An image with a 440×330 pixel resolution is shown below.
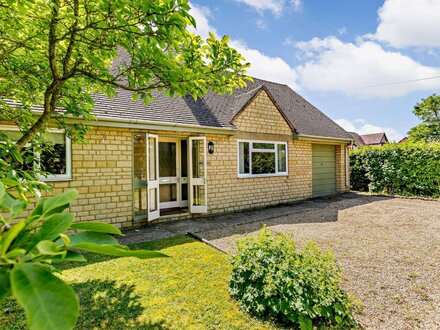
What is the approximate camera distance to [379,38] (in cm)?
1362

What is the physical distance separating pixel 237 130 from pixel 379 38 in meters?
10.6

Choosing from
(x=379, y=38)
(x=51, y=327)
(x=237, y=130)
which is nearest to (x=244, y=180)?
(x=237, y=130)

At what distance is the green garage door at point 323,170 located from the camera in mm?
13336

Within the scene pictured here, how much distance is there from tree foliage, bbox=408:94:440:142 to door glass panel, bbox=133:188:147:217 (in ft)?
134

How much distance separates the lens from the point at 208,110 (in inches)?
393

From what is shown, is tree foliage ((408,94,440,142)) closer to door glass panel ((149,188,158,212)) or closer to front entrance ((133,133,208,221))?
front entrance ((133,133,208,221))

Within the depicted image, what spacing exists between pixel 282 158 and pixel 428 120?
122 ft

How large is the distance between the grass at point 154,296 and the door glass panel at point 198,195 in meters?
3.65

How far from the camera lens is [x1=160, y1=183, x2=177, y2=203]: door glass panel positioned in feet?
31.1

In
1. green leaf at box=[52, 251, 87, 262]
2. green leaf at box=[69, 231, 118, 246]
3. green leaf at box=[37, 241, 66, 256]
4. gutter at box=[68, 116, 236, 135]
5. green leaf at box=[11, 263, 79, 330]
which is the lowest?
green leaf at box=[11, 263, 79, 330]

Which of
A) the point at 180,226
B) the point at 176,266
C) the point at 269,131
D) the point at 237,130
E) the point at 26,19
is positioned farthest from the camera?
the point at 269,131

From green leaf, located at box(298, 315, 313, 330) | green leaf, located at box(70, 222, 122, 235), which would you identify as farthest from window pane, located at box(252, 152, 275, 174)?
green leaf, located at box(70, 222, 122, 235)

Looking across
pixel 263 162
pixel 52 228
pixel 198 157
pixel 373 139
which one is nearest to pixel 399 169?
pixel 263 162

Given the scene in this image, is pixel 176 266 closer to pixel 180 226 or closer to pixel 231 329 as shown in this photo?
pixel 231 329
